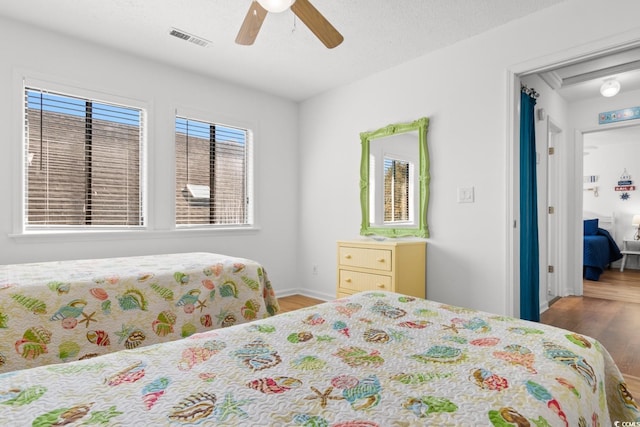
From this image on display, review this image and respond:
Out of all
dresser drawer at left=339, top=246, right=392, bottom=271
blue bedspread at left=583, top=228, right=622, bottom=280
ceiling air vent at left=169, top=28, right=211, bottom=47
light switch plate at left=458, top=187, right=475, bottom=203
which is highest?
ceiling air vent at left=169, top=28, right=211, bottom=47

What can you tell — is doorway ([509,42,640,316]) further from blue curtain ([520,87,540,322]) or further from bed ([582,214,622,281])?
bed ([582,214,622,281])

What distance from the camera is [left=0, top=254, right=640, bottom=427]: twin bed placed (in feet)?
2.33

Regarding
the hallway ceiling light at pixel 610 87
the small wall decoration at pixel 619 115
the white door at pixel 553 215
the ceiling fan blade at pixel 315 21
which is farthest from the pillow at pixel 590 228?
the ceiling fan blade at pixel 315 21

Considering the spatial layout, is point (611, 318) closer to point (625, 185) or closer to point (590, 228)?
point (590, 228)

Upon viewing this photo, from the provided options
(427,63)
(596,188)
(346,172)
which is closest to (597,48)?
(427,63)

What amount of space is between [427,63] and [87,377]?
3.42 meters

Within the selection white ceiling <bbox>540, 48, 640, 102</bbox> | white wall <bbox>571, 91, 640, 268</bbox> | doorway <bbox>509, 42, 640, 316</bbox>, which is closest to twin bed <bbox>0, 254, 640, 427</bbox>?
white ceiling <bbox>540, 48, 640, 102</bbox>

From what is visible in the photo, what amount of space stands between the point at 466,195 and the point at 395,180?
751 millimetres

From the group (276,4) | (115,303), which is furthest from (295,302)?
(276,4)

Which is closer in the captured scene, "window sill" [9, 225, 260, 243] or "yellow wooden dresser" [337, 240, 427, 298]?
"window sill" [9, 225, 260, 243]

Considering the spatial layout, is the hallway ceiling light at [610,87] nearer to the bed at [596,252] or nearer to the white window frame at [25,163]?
the bed at [596,252]

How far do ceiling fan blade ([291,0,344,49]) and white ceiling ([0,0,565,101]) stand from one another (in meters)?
0.49

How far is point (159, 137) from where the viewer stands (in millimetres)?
3504

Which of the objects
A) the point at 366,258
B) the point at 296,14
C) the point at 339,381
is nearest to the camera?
the point at 339,381
